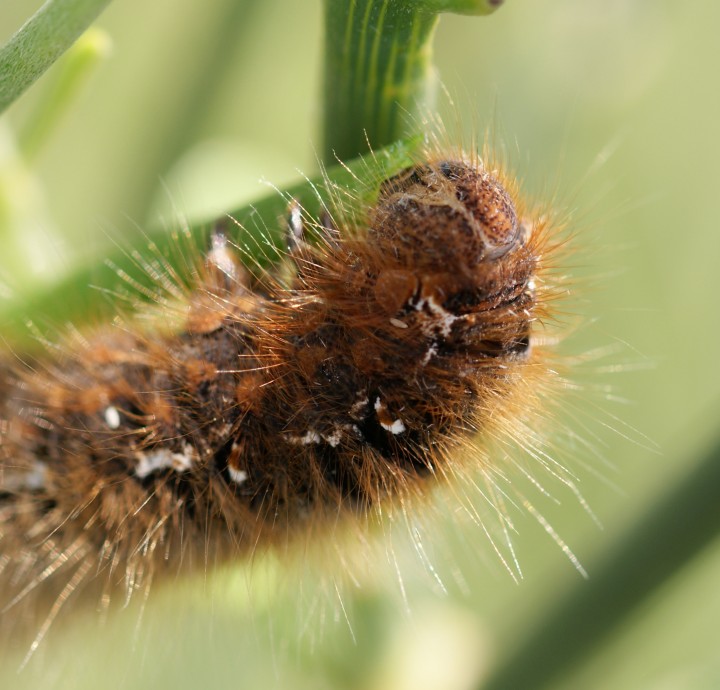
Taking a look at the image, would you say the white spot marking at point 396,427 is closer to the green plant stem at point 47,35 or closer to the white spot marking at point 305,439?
the white spot marking at point 305,439

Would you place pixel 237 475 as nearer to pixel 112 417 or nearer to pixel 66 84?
pixel 112 417

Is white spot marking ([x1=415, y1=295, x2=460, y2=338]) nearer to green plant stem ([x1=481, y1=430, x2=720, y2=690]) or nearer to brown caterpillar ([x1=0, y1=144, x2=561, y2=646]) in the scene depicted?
brown caterpillar ([x1=0, y1=144, x2=561, y2=646])

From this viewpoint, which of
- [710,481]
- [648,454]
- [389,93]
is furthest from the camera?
[648,454]

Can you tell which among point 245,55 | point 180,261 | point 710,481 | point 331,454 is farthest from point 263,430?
point 245,55

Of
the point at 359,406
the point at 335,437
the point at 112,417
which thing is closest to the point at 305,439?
the point at 335,437

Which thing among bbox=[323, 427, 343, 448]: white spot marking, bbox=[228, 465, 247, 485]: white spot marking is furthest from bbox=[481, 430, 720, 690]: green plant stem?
bbox=[228, 465, 247, 485]: white spot marking

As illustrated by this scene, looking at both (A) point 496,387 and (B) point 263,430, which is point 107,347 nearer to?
(B) point 263,430

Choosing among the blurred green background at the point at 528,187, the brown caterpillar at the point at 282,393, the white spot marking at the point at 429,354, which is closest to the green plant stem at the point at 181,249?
the brown caterpillar at the point at 282,393
